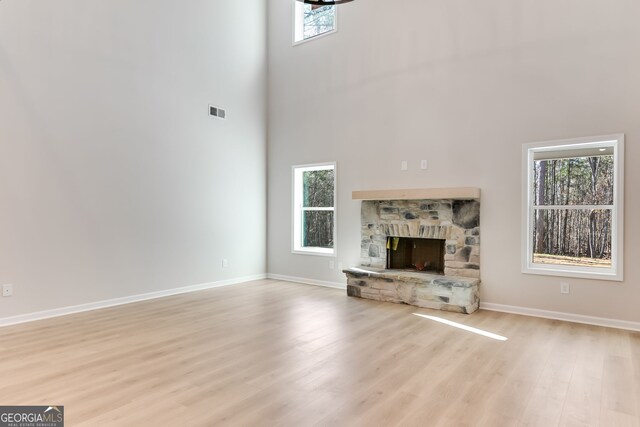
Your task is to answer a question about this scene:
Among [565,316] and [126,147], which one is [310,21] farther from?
[565,316]

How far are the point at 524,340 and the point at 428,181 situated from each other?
7.93ft

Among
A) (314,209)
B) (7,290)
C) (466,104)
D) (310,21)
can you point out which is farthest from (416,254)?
(7,290)

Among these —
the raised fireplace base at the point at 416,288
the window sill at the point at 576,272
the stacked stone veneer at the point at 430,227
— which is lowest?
the raised fireplace base at the point at 416,288

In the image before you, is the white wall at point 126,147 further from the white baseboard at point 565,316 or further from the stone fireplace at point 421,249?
the white baseboard at point 565,316

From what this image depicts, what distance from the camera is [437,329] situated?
404 centimetres

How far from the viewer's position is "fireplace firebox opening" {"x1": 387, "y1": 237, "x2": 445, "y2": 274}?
18.2 feet

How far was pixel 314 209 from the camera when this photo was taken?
266 inches

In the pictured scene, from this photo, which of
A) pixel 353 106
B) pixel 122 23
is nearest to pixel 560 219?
pixel 353 106

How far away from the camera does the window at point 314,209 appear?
658 cm

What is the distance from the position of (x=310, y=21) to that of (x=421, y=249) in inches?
173

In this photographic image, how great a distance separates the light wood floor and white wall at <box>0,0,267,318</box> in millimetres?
828

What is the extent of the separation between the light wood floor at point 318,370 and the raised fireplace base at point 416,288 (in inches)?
9.7

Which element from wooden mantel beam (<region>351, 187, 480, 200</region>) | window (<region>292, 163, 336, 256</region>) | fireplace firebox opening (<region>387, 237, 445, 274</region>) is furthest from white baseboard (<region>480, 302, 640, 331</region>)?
window (<region>292, 163, 336, 256</region>)

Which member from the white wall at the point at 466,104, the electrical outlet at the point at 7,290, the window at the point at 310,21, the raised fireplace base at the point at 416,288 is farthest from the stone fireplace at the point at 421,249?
the electrical outlet at the point at 7,290
